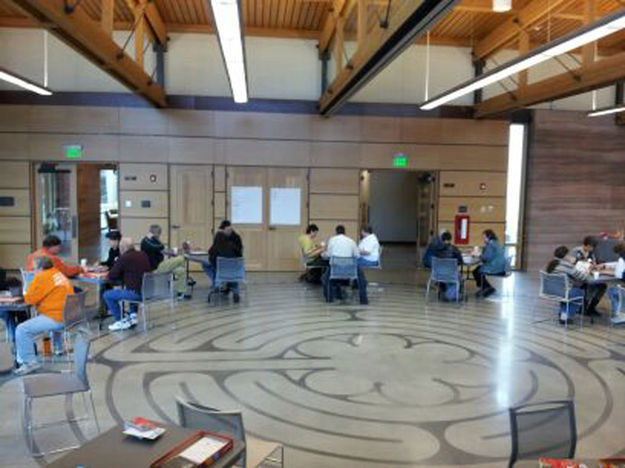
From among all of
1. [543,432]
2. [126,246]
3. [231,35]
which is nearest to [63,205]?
[126,246]

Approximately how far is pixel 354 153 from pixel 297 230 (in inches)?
78.2

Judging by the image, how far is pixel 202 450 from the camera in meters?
2.24

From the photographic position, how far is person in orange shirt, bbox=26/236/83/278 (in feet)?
18.4

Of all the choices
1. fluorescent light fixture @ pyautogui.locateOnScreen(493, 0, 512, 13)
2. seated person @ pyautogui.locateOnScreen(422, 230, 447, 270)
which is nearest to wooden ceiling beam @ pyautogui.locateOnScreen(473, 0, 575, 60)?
fluorescent light fixture @ pyautogui.locateOnScreen(493, 0, 512, 13)

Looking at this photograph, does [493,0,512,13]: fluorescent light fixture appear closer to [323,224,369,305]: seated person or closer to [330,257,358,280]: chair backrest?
[323,224,369,305]: seated person

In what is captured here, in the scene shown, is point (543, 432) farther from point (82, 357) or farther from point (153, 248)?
point (153, 248)

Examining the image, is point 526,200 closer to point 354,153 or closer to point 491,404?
point 354,153

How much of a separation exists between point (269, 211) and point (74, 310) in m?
6.32

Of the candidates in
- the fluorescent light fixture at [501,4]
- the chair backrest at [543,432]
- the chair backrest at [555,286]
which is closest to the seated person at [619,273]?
the chair backrest at [555,286]

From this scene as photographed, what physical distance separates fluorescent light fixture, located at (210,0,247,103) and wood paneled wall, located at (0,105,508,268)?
3259 millimetres

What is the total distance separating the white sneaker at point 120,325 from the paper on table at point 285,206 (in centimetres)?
494

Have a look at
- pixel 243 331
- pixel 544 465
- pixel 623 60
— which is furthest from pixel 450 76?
pixel 544 465

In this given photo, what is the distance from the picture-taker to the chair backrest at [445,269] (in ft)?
26.6

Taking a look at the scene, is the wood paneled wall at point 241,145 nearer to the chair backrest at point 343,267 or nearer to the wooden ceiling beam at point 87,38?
the wooden ceiling beam at point 87,38
